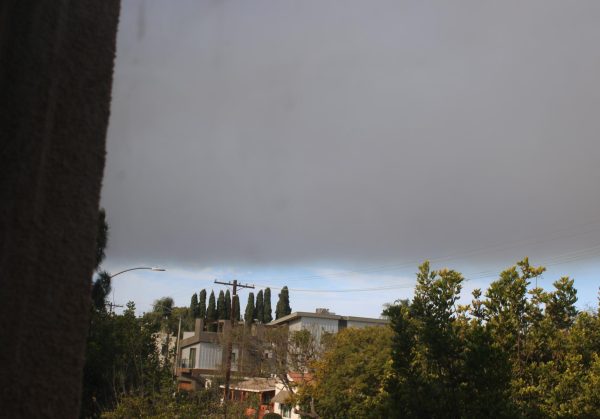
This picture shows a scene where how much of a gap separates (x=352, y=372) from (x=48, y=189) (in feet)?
72.8

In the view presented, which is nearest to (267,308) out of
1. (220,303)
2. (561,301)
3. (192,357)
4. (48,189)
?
(220,303)

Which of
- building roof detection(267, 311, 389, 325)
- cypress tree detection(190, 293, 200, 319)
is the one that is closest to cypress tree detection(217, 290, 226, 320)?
cypress tree detection(190, 293, 200, 319)

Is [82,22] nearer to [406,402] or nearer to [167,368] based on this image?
[406,402]

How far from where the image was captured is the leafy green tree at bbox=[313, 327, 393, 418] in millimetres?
21234

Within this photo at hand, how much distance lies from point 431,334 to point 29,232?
9.05 meters

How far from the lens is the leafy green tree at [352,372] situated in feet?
69.7

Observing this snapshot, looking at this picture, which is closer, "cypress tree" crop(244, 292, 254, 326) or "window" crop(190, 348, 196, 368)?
"window" crop(190, 348, 196, 368)

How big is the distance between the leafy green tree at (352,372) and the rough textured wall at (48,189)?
18.7m

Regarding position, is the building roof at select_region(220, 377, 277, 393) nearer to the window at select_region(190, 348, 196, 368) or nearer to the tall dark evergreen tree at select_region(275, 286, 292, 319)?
the window at select_region(190, 348, 196, 368)

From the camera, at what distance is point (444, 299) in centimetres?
1089

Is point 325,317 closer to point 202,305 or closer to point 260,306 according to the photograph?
point 260,306

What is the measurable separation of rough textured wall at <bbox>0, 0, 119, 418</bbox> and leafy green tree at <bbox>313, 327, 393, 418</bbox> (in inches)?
737

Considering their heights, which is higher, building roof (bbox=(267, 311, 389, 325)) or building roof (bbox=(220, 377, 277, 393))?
building roof (bbox=(267, 311, 389, 325))

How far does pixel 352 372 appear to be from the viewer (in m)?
22.8
